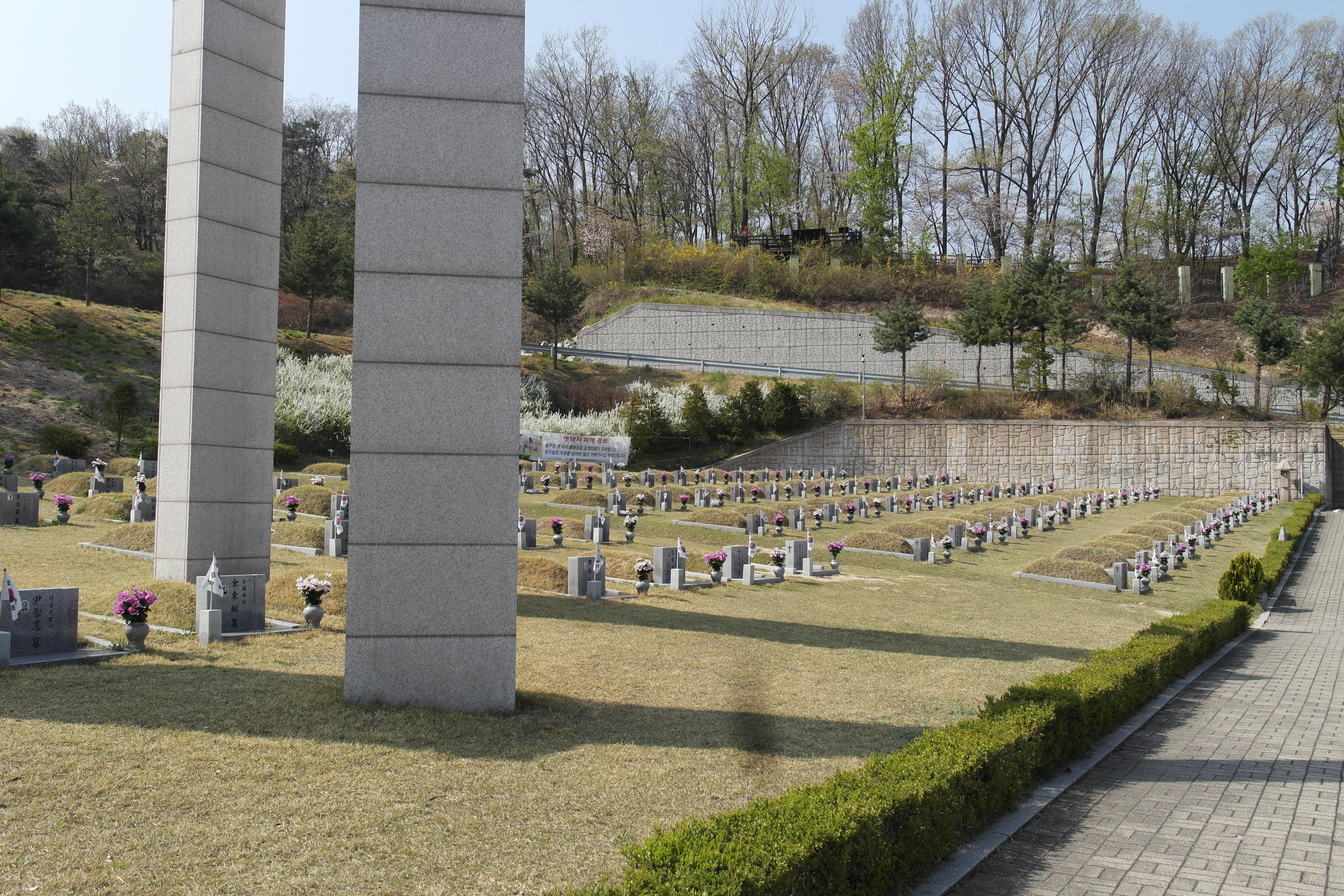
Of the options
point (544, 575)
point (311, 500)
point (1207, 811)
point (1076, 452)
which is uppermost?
point (1076, 452)

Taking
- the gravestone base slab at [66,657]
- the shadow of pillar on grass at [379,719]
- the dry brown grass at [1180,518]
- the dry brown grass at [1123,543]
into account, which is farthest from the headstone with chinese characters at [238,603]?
the dry brown grass at [1180,518]

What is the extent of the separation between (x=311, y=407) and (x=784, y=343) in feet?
84.8

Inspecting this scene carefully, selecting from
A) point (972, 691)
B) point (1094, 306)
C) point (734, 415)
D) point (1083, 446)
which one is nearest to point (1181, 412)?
point (1083, 446)

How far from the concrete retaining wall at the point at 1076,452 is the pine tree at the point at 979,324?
460 cm

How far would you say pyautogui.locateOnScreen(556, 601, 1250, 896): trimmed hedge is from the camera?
14.8 feet

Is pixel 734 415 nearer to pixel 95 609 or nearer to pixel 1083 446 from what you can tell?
pixel 1083 446

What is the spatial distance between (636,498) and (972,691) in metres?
18.7

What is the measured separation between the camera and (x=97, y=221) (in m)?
45.6

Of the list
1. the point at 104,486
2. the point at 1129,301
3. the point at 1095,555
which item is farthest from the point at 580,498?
the point at 1129,301

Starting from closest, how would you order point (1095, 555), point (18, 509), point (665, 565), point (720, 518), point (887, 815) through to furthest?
1. point (887, 815)
2. point (665, 565)
3. point (18, 509)
4. point (1095, 555)
5. point (720, 518)

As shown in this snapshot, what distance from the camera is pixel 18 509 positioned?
1733 centimetres

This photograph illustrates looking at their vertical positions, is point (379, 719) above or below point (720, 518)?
below

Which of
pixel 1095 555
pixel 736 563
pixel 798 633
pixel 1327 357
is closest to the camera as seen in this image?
pixel 798 633

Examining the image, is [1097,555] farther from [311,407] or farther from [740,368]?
[740,368]
